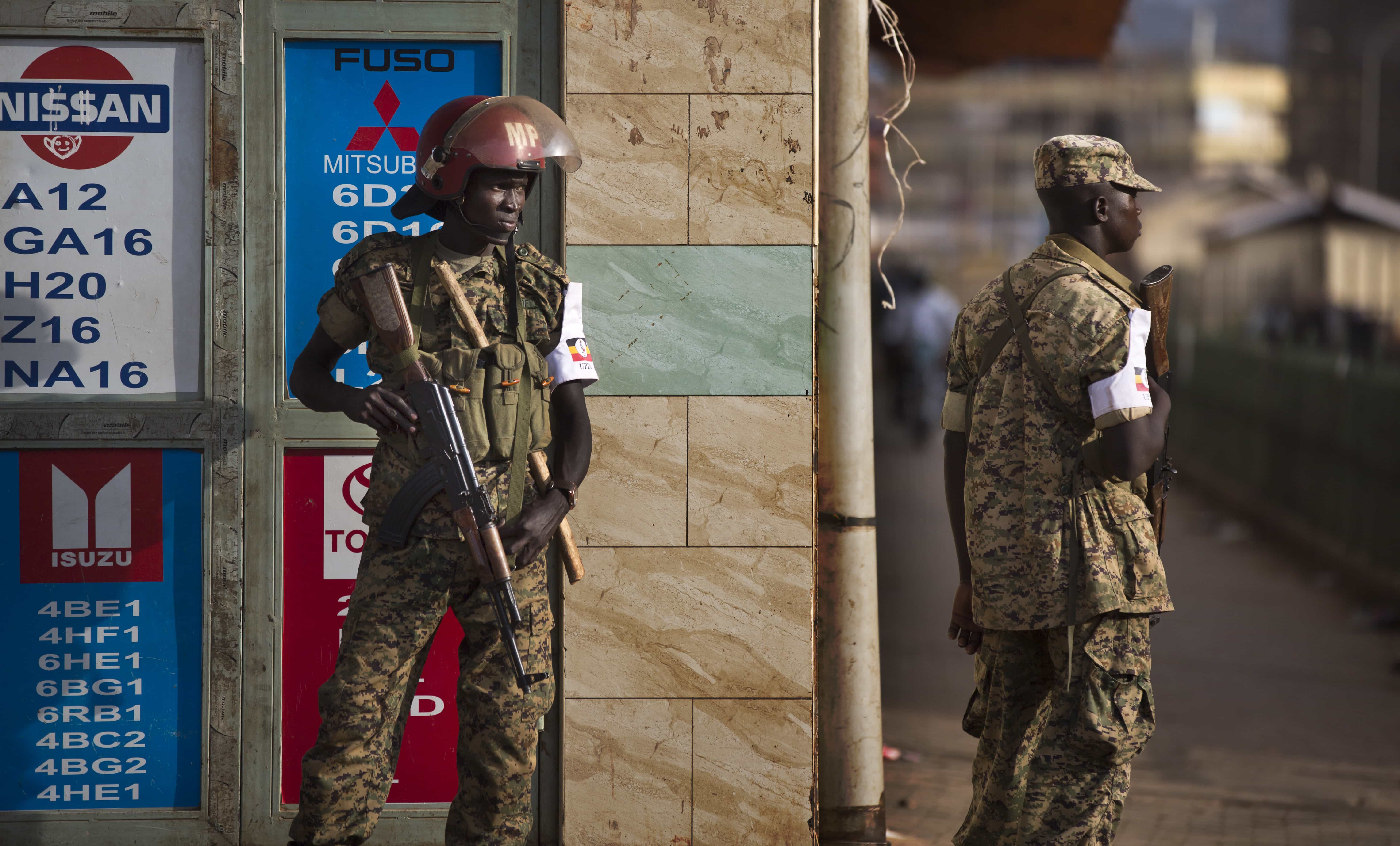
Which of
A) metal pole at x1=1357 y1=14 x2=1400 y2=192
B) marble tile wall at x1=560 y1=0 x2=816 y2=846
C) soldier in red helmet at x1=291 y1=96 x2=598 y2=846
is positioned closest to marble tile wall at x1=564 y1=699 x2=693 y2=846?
marble tile wall at x1=560 y1=0 x2=816 y2=846

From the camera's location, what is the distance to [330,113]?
13.5 ft

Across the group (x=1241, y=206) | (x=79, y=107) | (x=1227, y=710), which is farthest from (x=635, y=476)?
(x=1241, y=206)

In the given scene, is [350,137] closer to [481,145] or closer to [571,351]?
[481,145]

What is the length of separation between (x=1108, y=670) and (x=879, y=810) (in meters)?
1.21

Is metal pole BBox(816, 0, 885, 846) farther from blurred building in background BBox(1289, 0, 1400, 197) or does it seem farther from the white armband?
blurred building in background BBox(1289, 0, 1400, 197)

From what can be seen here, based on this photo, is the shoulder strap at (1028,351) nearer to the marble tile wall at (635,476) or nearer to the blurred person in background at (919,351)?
the marble tile wall at (635,476)

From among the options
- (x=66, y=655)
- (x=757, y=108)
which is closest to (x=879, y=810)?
(x=757, y=108)

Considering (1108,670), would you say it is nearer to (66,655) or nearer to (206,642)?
(206,642)

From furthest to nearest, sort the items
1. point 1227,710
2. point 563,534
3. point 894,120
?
point 1227,710 → point 894,120 → point 563,534

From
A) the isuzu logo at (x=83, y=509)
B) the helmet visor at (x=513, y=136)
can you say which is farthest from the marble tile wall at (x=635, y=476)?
the isuzu logo at (x=83, y=509)

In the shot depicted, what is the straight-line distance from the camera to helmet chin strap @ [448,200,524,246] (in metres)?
3.25

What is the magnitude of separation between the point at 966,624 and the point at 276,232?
2263mm

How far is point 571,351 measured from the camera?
3.39 meters

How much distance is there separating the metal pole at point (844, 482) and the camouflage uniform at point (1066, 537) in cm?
72
